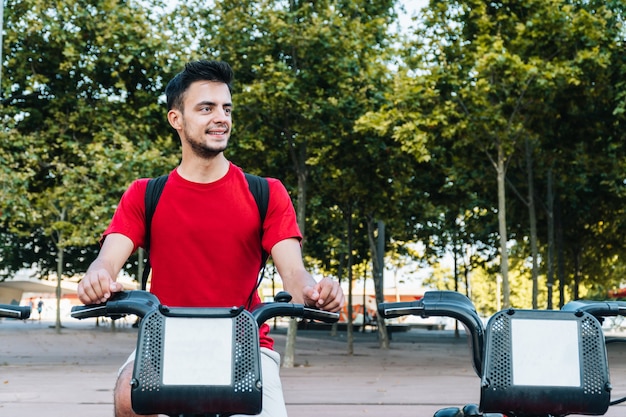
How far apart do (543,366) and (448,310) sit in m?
0.29

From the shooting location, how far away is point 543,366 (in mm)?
1889

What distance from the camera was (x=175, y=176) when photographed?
2.82 metres

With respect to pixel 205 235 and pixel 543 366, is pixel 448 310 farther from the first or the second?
pixel 205 235

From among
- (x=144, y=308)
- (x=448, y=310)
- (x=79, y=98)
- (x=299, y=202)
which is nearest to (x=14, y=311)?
(x=144, y=308)

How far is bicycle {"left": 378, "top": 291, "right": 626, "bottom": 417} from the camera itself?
1886 millimetres

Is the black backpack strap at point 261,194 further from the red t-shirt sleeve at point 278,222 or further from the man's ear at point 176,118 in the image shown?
the man's ear at point 176,118

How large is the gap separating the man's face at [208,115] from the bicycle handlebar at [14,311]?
0.71 metres

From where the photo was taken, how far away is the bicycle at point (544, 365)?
1.89 metres

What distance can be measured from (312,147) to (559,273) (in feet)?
34.1

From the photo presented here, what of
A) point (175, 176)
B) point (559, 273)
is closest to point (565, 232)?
point (559, 273)

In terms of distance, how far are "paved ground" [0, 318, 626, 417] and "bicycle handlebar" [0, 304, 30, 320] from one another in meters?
7.96

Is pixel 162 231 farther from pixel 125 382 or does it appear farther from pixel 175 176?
pixel 125 382

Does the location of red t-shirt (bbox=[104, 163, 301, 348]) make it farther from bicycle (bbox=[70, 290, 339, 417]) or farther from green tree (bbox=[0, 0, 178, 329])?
green tree (bbox=[0, 0, 178, 329])

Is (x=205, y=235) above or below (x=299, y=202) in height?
below
